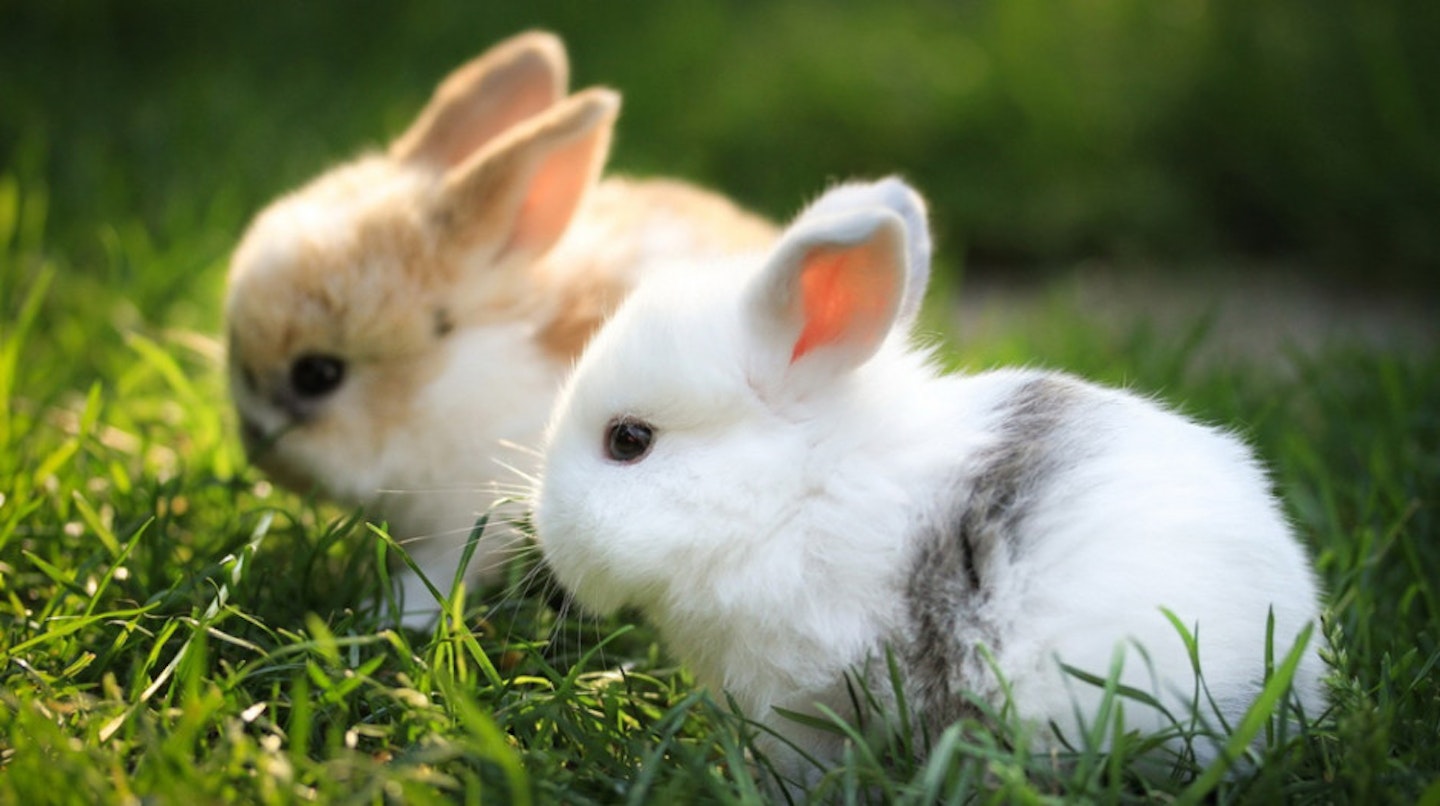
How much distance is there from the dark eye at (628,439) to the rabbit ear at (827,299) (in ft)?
0.76

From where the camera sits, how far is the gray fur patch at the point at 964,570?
6.33 feet

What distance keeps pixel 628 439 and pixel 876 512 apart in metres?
0.42

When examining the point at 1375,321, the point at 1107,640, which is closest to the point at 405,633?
the point at 1107,640

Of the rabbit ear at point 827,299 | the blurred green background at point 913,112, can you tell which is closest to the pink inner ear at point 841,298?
the rabbit ear at point 827,299

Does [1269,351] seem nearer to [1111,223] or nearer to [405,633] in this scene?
[1111,223]

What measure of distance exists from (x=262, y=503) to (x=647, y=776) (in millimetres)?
1409

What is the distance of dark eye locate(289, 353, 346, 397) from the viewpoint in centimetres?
297

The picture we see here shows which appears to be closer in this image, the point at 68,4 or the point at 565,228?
the point at 565,228

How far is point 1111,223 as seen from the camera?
5625mm

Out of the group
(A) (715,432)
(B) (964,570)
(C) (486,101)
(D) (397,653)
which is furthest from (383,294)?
(B) (964,570)

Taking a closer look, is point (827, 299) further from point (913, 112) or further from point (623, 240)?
point (913, 112)

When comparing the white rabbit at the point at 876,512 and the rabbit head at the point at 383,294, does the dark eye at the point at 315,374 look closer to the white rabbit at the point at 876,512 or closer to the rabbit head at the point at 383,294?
the rabbit head at the point at 383,294

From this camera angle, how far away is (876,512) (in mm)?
2016

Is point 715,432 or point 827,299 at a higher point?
point 827,299
